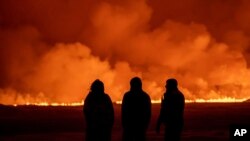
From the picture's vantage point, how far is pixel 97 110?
493 inches

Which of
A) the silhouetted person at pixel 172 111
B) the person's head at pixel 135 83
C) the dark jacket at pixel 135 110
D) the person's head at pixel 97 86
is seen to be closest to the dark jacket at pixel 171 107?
the silhouetted person at pixel 172 111

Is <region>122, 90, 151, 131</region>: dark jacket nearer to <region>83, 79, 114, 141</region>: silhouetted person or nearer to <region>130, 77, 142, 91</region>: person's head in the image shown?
<region>130, 77, 142, 91</region>: person's head

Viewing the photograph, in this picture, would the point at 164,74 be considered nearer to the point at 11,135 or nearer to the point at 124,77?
the point at 124,77

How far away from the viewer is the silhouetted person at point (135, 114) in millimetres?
12867

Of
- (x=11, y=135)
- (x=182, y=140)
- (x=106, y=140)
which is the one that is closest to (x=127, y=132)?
(x=106, y=140)

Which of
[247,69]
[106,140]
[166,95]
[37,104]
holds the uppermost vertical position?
[247,69]

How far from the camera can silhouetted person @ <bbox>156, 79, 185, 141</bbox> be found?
1330 centimetres

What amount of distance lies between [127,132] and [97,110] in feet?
3.08

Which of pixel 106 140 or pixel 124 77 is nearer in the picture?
pixel 106 140

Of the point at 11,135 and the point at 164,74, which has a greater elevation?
the point at 164,74

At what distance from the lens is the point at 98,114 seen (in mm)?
12562

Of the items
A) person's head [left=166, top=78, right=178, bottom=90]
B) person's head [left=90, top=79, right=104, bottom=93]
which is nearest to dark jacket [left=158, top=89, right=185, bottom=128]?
person's head [left=166, top=78, right=178, bottom=90]

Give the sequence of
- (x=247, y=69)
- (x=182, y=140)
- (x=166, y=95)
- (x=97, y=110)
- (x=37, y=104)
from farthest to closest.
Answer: (x=247, y=69) → (x=37, y=104) → (x=182, y=140) → (x=166, y=95) → (x=97, y=110)

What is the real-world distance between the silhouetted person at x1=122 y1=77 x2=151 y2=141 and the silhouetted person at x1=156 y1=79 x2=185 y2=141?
46 centimetres
